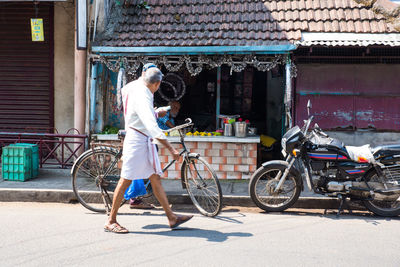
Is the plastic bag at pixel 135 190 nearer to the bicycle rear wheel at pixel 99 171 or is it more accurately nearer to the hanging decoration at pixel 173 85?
the bicycle rear wheel at pixel 99 171

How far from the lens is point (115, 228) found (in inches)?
212

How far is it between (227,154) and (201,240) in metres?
4.00

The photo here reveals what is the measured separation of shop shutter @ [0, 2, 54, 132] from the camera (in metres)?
10.3

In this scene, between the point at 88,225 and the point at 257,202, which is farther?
the point at 257,202

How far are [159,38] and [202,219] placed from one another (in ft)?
14.5

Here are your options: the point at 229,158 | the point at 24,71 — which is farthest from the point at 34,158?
the point at 229,158

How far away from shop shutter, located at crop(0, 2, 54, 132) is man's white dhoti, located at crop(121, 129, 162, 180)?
5.46m

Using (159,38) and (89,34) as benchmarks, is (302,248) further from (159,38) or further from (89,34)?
(89,34)

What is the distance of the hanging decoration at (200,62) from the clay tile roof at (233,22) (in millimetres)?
288

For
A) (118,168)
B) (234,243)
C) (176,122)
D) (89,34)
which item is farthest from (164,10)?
(234,243)

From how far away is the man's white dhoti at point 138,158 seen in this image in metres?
5.44

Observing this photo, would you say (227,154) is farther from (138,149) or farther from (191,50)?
(138,149)

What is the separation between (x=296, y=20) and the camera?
9.19m

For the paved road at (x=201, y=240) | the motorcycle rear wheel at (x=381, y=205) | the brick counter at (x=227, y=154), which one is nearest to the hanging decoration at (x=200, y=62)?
the brick counter at (x=227, y=154)
